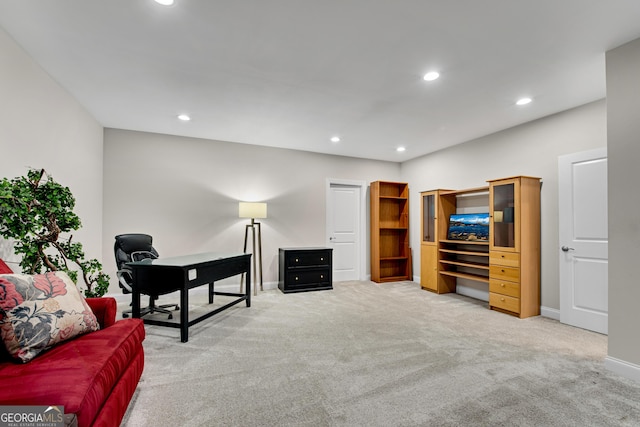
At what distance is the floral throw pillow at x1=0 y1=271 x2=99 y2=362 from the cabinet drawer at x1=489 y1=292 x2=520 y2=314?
14.5 feet

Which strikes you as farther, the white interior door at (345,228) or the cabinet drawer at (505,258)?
the white interior door at (345,228)

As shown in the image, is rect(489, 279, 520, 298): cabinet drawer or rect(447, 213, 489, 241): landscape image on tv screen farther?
rect(447, 213, 489, 241): landscape image on tv screen

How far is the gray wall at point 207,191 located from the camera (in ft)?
14.8

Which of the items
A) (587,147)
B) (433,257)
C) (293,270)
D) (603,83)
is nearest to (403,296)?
(433,257)

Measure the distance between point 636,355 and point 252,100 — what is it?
4188 millimetres

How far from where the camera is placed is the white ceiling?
78.4 inches

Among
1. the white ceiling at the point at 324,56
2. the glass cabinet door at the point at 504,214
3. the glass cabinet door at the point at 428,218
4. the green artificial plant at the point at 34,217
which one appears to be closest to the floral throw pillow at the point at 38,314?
the green artificial plant at the point at 34,217

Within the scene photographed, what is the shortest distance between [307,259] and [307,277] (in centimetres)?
32

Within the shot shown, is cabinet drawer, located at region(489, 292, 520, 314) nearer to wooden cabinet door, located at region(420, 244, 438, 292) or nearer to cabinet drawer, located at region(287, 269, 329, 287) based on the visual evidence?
wooden cabinet door, located at region(420, 244, 438, 292)

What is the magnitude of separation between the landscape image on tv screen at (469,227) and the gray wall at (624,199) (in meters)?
2.07

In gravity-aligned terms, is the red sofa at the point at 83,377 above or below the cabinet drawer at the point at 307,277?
above

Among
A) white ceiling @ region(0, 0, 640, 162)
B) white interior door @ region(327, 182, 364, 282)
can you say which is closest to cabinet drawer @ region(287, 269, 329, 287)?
white interior door @ region(327, 182, 364, 282)

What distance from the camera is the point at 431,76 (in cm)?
284

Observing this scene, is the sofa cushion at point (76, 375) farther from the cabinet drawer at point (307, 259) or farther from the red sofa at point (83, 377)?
the cabinet drawer at point (307, 259)
